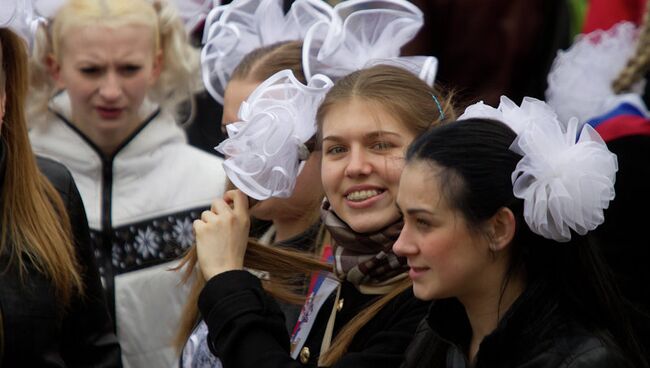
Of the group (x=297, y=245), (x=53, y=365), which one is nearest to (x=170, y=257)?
(x=297, y=245)

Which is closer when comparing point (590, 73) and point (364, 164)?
point (364, 164)

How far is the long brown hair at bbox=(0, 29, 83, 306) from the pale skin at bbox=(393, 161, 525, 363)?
1.10 metres

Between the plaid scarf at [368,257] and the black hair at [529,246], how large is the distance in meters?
0.40

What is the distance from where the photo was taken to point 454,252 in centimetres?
280

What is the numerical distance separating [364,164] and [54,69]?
2.09m

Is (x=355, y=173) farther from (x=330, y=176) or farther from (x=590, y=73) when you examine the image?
(x=590, y=73)

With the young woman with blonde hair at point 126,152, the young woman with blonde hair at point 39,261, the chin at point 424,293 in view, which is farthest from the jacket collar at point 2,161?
the chin at point 424,293

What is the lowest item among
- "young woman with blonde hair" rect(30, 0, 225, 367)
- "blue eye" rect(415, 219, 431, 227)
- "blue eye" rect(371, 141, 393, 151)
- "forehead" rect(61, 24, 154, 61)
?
"young woman with blonde hair" rect(30, 0, 225, 367)

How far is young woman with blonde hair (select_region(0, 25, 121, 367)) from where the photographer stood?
341cm

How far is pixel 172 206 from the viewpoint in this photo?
4836 millimetres

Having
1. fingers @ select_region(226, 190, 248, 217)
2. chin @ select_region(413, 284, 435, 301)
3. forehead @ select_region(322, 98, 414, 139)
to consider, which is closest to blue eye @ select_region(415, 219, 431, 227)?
chin @ select_region(413, 284, 435, 301)

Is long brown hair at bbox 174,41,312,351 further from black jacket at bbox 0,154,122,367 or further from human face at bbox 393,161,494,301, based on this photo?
human face at bbox 393,161,494,301

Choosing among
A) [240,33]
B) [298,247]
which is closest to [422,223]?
[298,247]

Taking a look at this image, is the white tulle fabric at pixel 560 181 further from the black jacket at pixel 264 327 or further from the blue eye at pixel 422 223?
the black jacket at pixel 264 327
